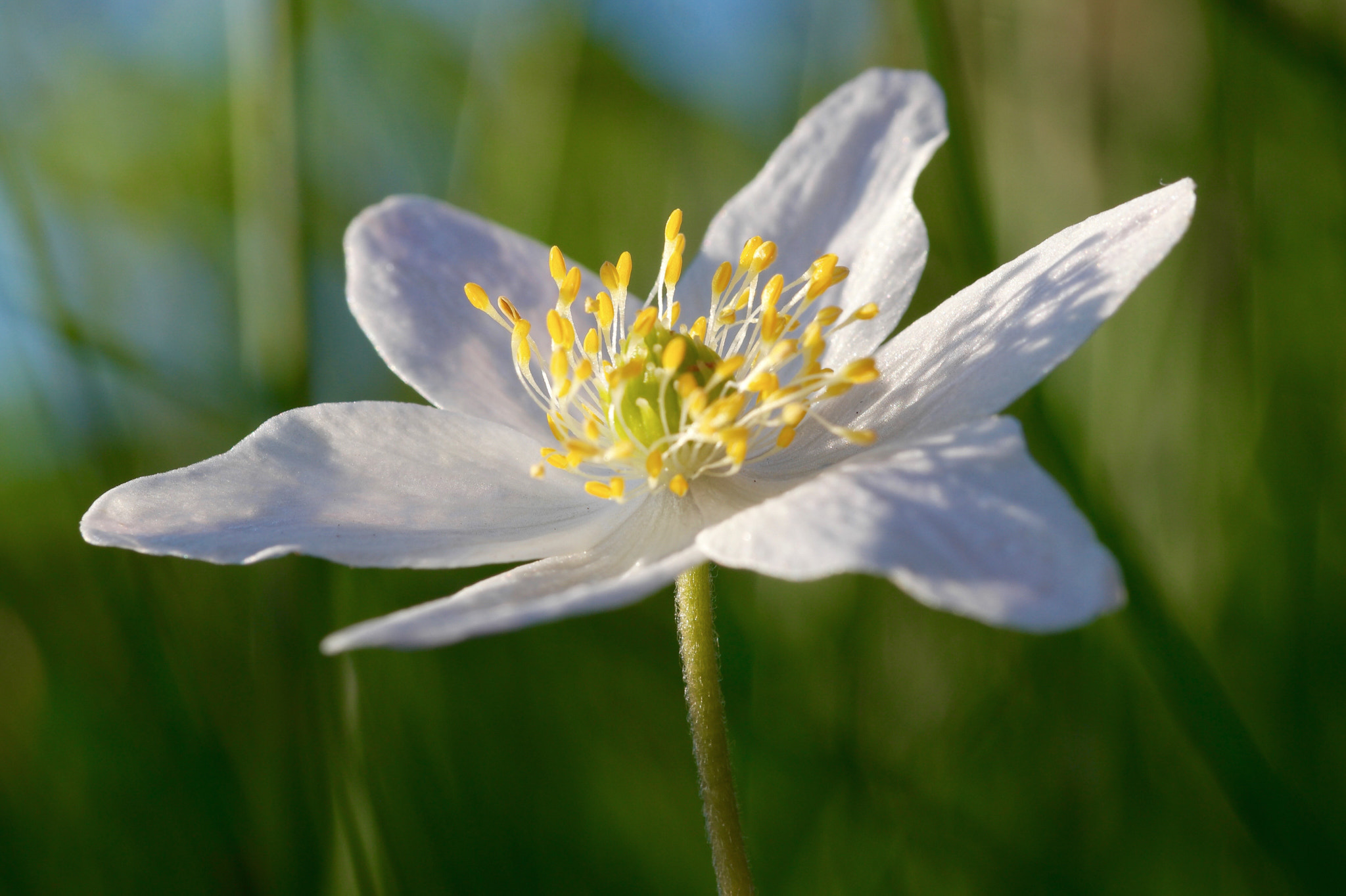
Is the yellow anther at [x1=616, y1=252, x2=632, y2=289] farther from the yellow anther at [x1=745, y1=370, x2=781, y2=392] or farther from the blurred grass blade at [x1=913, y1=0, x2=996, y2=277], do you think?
the blurred grass blade at [x1=913, y1=0, x2=996, y2=277]

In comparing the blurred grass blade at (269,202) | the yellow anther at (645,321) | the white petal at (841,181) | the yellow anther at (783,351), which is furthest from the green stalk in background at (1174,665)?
the blurred grass blade at (269,202)

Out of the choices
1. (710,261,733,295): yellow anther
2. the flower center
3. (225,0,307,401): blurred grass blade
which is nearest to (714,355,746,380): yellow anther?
the flower center

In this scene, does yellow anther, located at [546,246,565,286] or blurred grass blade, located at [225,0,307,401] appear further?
blurred grass blade, located at [225,0,307,401]

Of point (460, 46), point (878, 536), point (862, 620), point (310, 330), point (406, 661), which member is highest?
point (460, 46)

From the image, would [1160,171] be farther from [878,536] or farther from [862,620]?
[878,536]

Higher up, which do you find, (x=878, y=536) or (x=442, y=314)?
(x=442, y=314)

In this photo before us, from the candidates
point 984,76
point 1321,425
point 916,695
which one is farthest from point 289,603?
point 984,76
